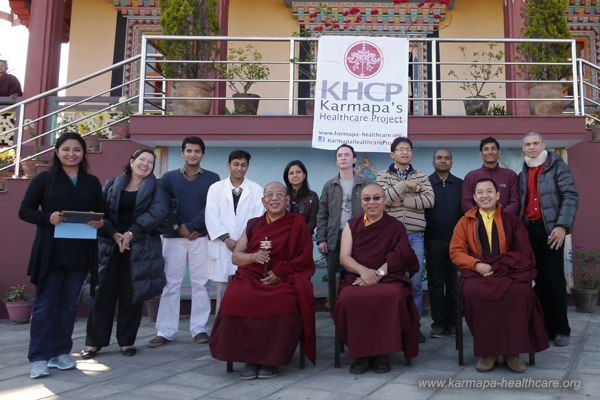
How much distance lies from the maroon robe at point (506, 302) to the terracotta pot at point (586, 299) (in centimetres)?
278

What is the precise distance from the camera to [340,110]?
5.93 meters

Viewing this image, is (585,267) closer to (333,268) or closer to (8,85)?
(333,268)

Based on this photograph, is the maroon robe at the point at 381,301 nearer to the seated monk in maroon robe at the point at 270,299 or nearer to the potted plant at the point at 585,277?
the seated monk in maroon robe at the point at 270,299

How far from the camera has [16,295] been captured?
19.1 ft

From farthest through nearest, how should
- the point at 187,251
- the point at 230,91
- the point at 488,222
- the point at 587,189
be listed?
the point at 230,91 < the point at 587,189 < the point at 187,251 < the point at 488,222

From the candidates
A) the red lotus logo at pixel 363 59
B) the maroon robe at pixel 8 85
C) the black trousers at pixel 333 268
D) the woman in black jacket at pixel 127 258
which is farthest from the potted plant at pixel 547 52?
the maroon robe at pixel 8 85

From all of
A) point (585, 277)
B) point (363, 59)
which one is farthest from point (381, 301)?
point (585, 277)

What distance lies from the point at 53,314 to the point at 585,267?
19.1 feet

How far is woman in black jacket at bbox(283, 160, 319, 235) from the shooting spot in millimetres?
4547

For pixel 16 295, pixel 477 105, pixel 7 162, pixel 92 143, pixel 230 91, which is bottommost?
pixel 16 295

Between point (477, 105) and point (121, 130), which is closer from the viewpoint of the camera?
point (121, 130)

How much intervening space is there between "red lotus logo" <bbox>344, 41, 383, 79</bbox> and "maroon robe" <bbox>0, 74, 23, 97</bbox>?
6103 mm

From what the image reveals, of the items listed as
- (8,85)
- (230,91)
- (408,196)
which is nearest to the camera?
(408,196)

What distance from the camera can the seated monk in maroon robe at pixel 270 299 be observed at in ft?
11.2
